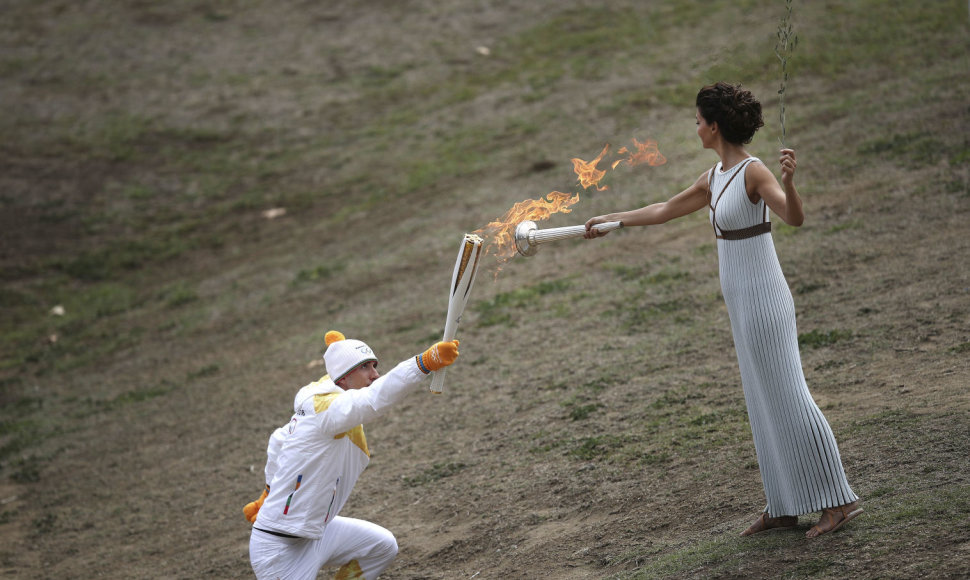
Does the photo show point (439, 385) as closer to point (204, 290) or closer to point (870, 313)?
point (870, 313)

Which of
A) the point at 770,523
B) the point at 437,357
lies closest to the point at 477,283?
the point at 437,357

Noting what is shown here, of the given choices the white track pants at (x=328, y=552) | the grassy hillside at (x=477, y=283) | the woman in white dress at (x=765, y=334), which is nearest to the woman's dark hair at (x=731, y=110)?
the woman in white dress at (x=765, y=334)

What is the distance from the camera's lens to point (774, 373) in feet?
14.8

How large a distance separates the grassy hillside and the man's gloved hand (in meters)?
1.73

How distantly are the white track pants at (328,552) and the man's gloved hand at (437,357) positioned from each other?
133cm

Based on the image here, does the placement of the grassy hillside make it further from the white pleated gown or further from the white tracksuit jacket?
the white tracksuit jacket

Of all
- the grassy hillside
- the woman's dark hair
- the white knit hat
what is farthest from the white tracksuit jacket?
the woman's dark hair

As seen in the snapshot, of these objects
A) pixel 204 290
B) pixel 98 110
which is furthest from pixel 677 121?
pixel 98 110

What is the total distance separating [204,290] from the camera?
14.0 metres

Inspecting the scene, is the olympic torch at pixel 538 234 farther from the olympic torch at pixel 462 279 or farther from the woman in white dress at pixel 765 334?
the woman in white dress at pixel 765 334

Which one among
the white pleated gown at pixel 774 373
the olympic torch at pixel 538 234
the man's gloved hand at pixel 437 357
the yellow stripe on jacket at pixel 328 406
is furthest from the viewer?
the olympic torch at pixel 538 234

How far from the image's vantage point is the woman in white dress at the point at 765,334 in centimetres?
445

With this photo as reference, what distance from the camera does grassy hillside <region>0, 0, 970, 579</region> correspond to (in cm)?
612

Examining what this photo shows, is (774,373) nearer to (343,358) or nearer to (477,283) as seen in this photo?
(343,358)
